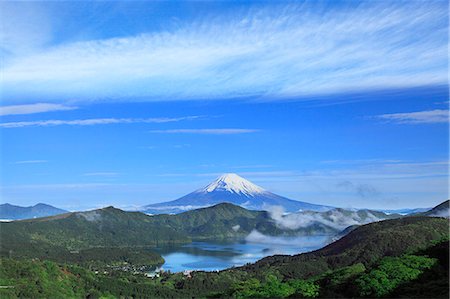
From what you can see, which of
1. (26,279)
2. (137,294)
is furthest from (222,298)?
(137,294)

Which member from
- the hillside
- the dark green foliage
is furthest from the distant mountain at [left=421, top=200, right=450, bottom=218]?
the dark green foliage

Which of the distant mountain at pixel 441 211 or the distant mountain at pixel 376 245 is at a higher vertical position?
the distant mountain at pixel 441 211

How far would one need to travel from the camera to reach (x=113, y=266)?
134 meters

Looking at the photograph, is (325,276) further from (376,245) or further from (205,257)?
(205,257)

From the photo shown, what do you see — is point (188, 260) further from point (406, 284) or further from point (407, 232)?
point (406, 284)

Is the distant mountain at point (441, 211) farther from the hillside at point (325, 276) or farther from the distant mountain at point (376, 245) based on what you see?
the distant mountain at point (376, 245)

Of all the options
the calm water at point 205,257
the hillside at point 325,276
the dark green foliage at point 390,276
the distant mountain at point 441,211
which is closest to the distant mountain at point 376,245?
the hillside at point 325,276

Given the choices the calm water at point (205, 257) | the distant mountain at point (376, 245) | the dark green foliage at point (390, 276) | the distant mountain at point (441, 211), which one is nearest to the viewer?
the dark green foliage at point (390, 276)

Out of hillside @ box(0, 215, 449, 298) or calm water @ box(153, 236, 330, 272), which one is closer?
hillside @ box(0, 215, 449, 298)

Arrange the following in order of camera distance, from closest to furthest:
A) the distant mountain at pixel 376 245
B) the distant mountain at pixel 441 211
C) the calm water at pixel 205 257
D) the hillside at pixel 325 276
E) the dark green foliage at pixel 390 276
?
the dark green foliage at pixel 390 276
the hillside at pixel 325 276
the distant mountain at pixel 376 245
the calm water at pixel 205 257
the distant mountain at pixel 441 211

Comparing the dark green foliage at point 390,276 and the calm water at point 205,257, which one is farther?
the calm water at point 205,257

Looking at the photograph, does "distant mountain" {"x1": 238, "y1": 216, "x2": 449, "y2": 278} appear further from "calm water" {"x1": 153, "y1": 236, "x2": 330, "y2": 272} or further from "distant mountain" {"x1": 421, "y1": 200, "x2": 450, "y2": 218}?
"distant mountain" {"x1": 421, "y1": 200, "x2": 450, "y2": 218}

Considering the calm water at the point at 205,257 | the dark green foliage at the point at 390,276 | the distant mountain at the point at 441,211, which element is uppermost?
the distant mountain at the point at 441,211

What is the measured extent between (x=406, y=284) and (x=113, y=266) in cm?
11403
